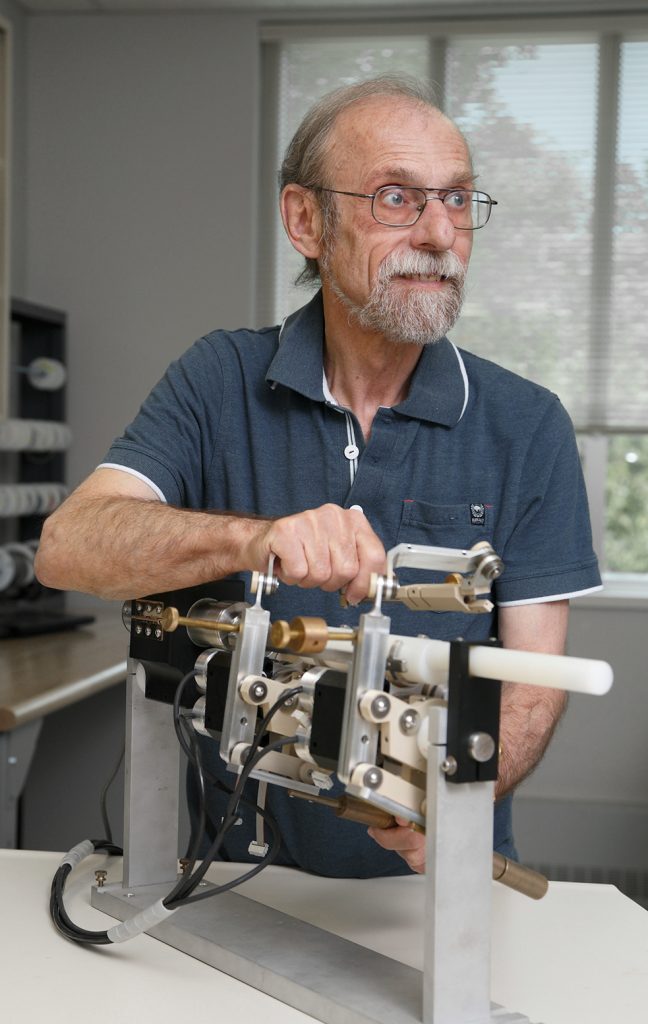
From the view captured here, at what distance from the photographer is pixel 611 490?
400 centimetres

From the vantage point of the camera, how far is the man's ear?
1630 mm

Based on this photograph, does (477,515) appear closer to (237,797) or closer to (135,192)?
(237,797)

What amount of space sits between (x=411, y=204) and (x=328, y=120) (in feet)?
0.67

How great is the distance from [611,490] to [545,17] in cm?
160

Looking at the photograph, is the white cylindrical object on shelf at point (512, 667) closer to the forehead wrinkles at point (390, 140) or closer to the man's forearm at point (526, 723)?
the man's forearm at point (526, 723)

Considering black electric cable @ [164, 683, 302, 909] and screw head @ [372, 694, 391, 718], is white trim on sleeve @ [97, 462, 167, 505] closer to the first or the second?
black electric cable @ [164, 683, 302, 909]

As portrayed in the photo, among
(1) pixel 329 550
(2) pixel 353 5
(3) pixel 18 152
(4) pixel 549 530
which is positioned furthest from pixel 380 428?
(3) pixel 18 152

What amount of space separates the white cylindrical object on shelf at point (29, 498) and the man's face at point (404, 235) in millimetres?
2062

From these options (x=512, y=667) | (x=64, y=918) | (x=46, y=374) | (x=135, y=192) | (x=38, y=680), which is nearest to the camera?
(x=512, y=667)

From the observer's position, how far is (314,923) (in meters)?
1.14

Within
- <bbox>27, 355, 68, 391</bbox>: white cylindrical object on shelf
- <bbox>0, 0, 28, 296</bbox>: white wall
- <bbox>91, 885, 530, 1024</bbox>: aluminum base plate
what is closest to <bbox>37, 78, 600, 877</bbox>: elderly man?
<bbox>91, 885, 530, 1024</bbox>: aluminum base plate

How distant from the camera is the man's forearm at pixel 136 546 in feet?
3.78

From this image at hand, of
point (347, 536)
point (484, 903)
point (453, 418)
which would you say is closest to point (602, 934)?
point (484, 903)

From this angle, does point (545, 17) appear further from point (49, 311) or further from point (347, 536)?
point (347, 536)
